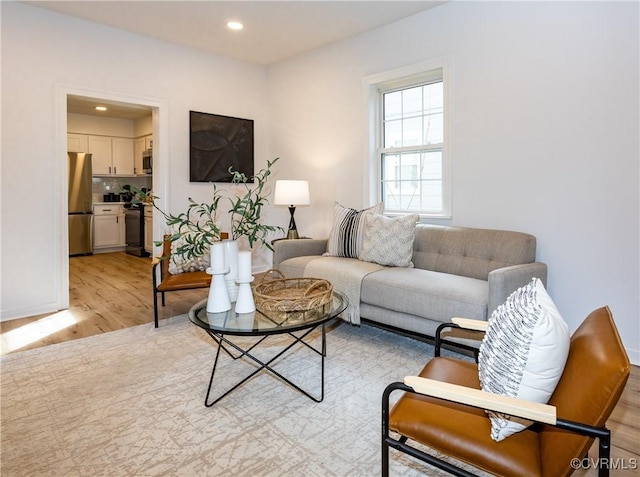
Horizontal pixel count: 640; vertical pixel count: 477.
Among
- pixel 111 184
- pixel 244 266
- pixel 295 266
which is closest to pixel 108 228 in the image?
pixel 111 184

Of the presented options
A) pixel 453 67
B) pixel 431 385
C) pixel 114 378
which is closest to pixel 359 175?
pixel 453 67

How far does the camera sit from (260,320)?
2.07 meters

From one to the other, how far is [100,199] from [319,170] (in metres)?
5.42

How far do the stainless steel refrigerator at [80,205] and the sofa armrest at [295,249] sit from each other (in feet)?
16.5

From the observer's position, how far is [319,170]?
4805 mm

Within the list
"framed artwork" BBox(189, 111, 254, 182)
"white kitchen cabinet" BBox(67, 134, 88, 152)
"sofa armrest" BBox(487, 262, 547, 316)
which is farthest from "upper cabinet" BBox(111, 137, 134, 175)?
"sofa armrest" BBox(487, 262, 547, 316)

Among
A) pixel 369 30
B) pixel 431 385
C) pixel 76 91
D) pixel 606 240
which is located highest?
pixel 369 30

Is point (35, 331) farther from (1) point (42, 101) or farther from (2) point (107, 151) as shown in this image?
(2) point (107, 151)

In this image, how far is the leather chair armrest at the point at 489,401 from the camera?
1.02 meters

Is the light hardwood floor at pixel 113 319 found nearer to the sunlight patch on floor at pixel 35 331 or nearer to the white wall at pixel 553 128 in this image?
the sunlight patch on floor at pixel 35 331

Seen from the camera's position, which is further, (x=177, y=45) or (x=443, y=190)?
(x=177, y=45)

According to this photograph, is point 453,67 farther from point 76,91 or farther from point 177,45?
A: point 76,91

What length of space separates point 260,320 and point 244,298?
0.18 meters

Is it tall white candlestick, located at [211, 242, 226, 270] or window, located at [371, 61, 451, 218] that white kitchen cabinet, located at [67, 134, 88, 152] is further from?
tall white candlestick, located at [211, 242, 226, 270]
